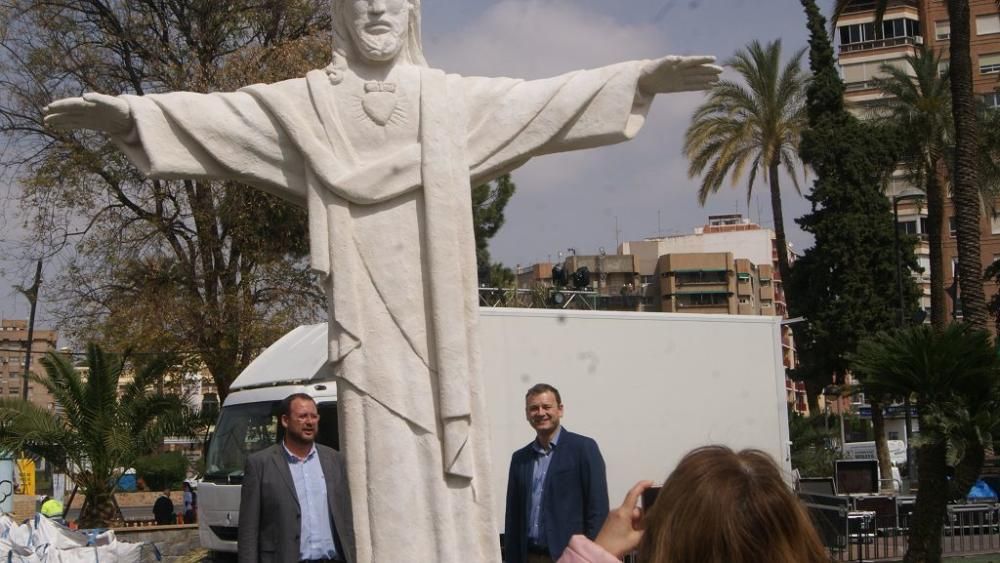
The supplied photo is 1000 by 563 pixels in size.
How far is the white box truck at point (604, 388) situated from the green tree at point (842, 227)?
19994mm

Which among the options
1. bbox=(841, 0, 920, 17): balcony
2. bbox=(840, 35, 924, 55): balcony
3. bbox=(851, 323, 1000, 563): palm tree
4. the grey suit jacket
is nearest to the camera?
the grey suit jacket

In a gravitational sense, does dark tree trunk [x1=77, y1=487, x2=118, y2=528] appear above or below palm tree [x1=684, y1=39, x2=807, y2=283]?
below

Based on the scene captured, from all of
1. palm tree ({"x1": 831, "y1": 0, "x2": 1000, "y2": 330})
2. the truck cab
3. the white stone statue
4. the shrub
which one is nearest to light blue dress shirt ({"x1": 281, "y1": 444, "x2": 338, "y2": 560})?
the white stone statue

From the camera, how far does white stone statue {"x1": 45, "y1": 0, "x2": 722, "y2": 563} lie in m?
6.06

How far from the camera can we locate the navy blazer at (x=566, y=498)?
6555 millimetres

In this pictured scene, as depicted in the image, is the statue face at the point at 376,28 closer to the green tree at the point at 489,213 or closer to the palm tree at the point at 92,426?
the palm tree at the point at 92,426

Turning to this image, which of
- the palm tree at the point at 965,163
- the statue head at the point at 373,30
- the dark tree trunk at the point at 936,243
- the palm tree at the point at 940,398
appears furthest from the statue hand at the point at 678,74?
the dark tree trunk at the point at 936,243

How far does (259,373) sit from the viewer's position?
16922 millimetres

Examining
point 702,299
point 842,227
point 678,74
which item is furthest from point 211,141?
point 702,299

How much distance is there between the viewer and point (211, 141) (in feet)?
20.5

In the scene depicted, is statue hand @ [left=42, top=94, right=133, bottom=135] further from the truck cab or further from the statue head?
the truck cab

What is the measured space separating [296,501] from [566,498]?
140 cm

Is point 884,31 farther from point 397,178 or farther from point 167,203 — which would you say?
point 397,178

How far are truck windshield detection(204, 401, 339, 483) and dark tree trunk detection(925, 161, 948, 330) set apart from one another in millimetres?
16910
